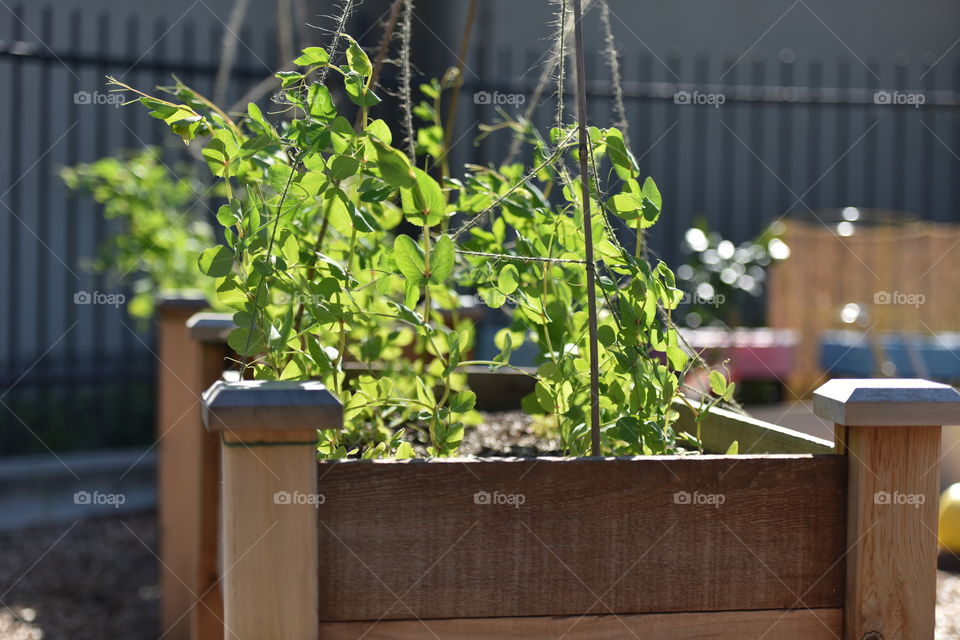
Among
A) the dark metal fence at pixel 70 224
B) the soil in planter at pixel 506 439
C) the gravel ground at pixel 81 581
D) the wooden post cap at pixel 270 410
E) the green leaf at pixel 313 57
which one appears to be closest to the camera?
the wooden post cap at pixel 270 410

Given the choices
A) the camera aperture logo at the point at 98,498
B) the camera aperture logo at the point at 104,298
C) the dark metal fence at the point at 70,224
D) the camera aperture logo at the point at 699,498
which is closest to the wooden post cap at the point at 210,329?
the camera aperture logo at the point at 699,498

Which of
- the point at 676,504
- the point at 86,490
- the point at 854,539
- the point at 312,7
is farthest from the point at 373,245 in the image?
the point at 86,490

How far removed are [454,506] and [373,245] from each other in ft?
1.88

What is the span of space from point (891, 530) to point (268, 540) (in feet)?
1.89

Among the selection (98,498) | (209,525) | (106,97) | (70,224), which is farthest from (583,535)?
(70,224)

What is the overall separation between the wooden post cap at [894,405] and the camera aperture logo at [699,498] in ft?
0.45

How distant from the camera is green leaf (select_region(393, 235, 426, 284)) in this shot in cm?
96

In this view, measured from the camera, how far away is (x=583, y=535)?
902 mm

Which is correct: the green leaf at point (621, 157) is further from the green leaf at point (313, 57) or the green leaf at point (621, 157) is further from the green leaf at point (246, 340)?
the green leaf at point (246, 340)

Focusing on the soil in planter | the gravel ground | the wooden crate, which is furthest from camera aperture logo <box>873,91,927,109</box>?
the gravel ground

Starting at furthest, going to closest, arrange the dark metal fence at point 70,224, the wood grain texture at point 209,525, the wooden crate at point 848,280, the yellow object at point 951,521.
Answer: the wooden crate at point 848,280 → the dark metal fence at point 70,224 → the yellow object at point 951,521 → the wood grain texture at point 209,525

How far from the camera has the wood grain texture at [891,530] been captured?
0.94 m

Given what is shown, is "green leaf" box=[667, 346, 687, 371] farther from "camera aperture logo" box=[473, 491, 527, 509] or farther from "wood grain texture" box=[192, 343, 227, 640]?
"wood grain texture" box=[192, 343, 227, 640]

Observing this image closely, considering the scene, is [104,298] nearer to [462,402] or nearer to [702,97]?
[702,97]
